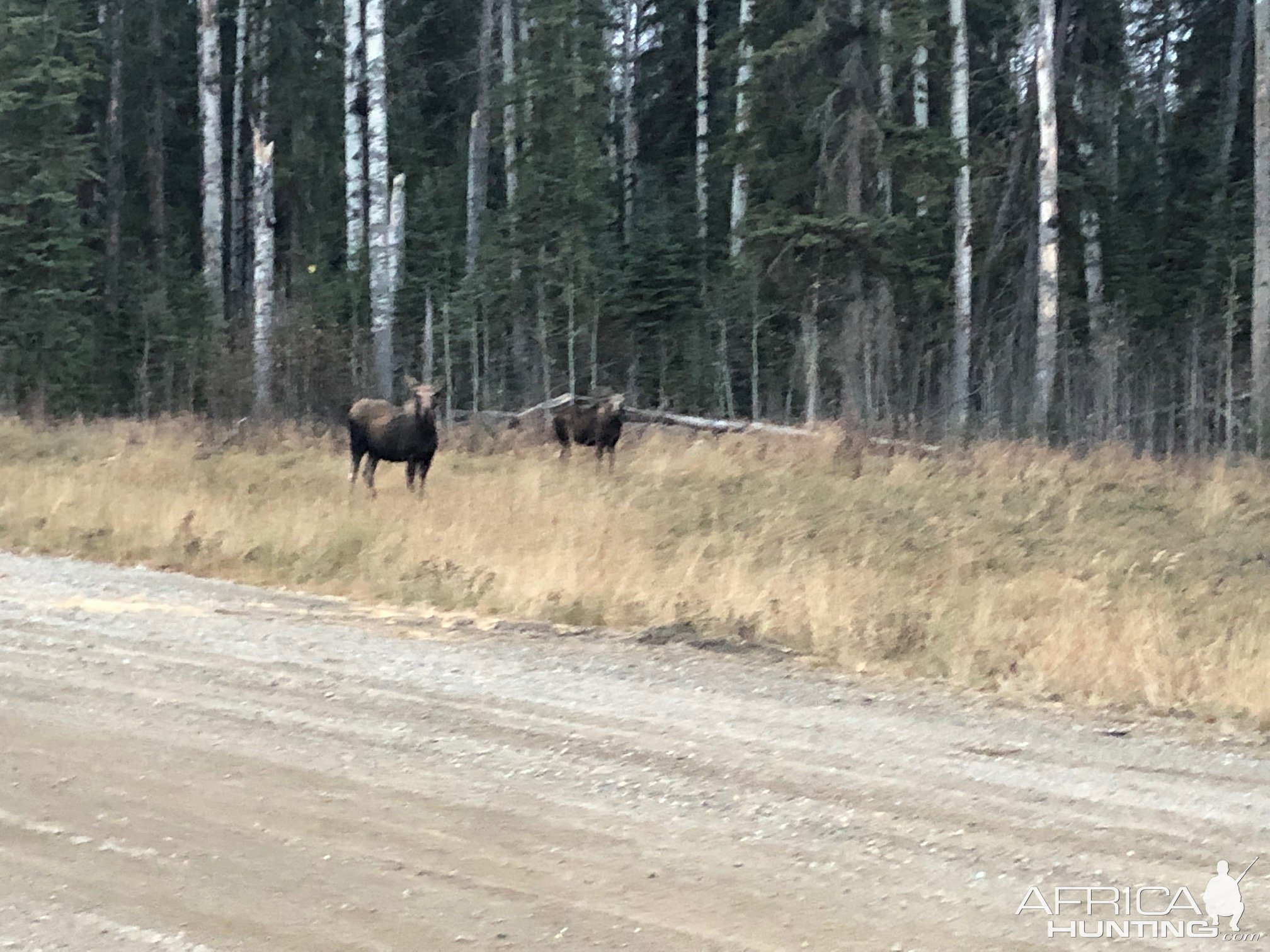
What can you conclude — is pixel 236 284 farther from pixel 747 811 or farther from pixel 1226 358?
pixel 747 811

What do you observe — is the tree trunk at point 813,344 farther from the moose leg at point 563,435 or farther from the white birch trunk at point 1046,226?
the moose leg at point 563,435

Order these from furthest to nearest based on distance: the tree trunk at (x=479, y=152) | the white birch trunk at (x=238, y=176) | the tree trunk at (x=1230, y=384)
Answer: the white birch trunk at (x=238, y=176)
the tree trunk at (x=479, y=152)
the tree trunk at (x=1230, y=384)

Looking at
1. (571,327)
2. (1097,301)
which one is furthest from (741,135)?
(1097,301)

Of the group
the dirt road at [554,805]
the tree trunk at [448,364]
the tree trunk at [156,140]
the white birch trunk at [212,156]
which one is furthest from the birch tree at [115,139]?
the dirt road at [554,805]

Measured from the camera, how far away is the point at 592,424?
2017 centimetres

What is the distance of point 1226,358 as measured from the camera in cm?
2408

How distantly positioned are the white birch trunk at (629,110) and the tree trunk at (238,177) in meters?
10.6

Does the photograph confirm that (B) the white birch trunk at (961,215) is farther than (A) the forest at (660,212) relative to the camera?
Yes

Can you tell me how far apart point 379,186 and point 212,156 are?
31.4 ft

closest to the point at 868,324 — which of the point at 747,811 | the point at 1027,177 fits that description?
the point at 1027,177

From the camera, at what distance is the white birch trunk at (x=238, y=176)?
116 ft

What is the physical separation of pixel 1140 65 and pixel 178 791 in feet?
137

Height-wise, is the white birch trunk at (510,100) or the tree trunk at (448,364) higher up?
the white birch trunk at (510,100)

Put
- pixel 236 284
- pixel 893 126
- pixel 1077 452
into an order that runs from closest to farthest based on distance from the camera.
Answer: pixel 1077 452 → pixel 893 126 → pixel 236 284
